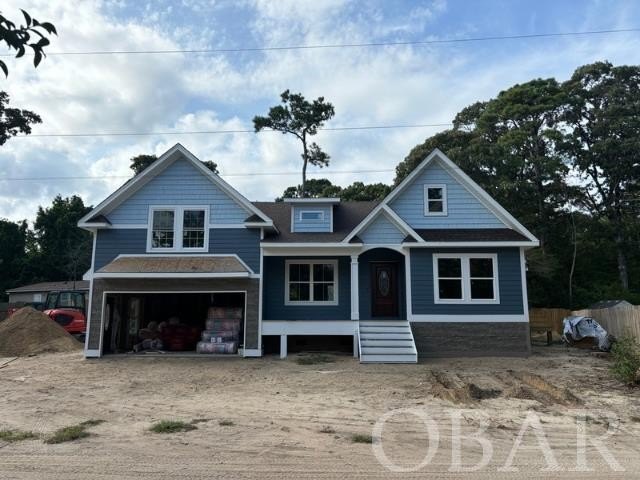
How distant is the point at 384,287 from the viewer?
16.3 meters

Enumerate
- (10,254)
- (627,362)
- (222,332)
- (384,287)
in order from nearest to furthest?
(627,362), (222,332), (384,287), (10,254)

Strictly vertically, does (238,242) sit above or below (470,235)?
below

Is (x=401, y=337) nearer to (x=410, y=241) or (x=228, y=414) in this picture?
(x=410, y=241)

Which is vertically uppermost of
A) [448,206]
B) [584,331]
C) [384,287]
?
[448,206]

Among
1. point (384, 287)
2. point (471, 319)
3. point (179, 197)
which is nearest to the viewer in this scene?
point (471, 319)

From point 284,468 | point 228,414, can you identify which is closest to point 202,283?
point 228,414

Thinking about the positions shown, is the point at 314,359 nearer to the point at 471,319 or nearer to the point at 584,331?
the point at 471,319

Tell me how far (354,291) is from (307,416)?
7.83 metres

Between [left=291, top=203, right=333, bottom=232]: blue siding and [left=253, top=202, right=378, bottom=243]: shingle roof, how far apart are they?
0.89ft

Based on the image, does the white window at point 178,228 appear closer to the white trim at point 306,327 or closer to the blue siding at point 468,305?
the white trim at point 306,327

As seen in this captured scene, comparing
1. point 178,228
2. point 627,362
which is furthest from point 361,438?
point 178,228

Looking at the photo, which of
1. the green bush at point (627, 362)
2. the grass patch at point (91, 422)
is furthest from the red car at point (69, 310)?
the green bush at point (627, 362)

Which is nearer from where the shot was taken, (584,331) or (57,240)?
(584,331)

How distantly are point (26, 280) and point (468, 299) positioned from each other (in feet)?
176
